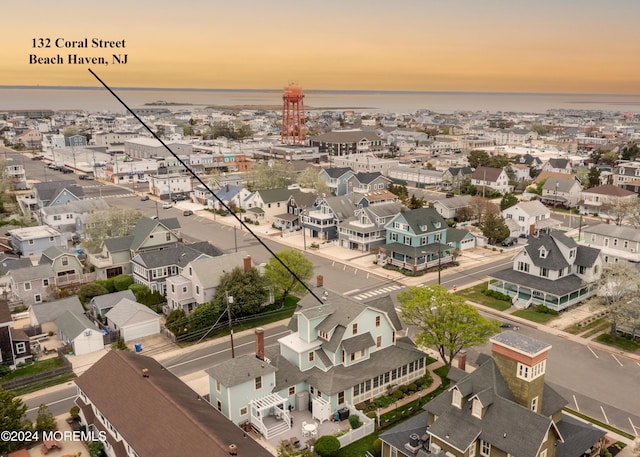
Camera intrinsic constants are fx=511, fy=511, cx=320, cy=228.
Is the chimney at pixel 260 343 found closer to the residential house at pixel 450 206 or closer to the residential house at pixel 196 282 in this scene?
the residential house at pixel 196 282

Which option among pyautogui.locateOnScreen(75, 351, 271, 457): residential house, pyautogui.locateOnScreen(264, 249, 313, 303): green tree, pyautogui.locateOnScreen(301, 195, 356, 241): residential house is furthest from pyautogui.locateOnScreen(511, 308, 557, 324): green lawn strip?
pyautogui.locateOnScreen(75, 351, 271, 457): residential house

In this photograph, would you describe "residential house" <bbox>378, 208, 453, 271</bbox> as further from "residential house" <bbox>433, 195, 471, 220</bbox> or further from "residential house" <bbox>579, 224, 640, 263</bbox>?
"residential house" <bbox>433, 195, 471, 220</bbox>

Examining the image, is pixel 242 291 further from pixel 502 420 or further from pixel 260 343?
pixel 502 420

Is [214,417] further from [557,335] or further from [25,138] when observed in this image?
[25,138]

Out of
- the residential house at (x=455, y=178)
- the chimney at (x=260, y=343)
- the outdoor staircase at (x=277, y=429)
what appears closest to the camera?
the outdoor staircase at (x=277, y=429)

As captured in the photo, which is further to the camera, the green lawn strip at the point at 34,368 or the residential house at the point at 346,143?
the residential house at the point at 346,143

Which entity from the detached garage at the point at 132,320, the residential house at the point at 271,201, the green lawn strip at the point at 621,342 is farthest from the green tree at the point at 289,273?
the residential house at the point at 271,201
